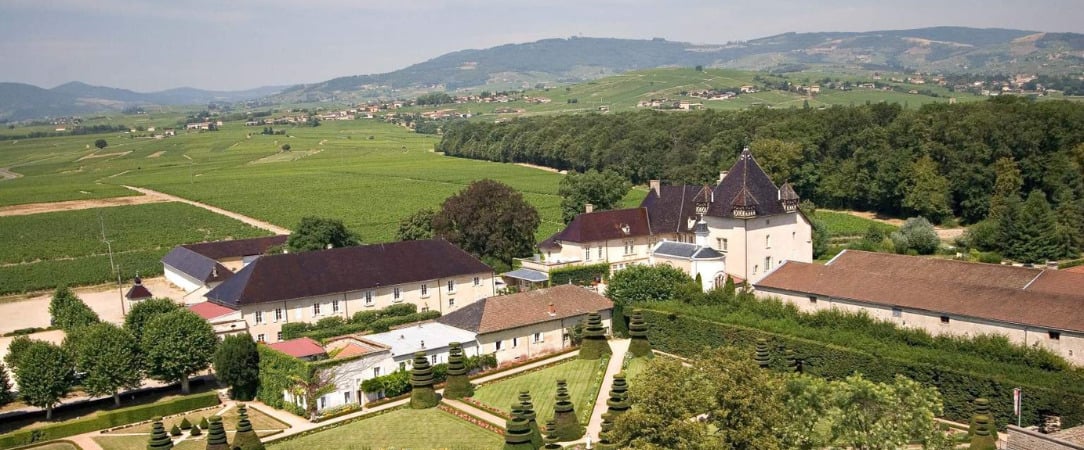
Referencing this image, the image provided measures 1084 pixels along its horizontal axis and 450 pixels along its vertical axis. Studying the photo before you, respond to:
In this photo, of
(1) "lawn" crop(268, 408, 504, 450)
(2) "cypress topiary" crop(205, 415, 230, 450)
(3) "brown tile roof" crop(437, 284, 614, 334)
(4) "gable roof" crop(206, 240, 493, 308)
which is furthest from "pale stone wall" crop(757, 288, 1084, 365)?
(2) "cypress topiary" crop(205, 415, 230, 450)

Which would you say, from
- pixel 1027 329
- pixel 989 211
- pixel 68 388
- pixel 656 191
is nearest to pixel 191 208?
pixel 656 191

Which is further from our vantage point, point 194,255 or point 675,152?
point 675,152

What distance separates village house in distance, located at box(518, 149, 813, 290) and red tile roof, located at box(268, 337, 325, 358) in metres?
18.1

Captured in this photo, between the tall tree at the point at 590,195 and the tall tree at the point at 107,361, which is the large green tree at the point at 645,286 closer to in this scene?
the tall tree at the point at 107,361

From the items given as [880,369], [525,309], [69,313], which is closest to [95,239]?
[69,313]

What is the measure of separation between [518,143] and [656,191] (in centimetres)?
8393

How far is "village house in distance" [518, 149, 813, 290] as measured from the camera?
55000 millimetres

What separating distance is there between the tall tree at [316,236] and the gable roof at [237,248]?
4824mm

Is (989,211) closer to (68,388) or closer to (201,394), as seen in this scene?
(201,394)

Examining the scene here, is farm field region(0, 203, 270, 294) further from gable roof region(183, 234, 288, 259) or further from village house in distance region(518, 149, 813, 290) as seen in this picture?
village house in distance region(518, 149, 813, 290)

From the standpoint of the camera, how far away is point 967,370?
34.2 metres

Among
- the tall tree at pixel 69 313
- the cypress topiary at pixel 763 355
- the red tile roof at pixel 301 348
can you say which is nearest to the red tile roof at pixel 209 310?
the tall tree at pixel 69 313

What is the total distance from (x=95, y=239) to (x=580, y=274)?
5218 centimetres

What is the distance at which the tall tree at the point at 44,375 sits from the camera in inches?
1502
